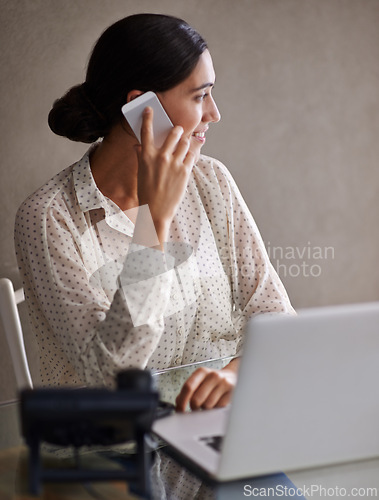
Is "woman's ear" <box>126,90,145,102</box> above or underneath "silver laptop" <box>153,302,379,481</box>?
above

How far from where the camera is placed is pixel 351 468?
1013mm

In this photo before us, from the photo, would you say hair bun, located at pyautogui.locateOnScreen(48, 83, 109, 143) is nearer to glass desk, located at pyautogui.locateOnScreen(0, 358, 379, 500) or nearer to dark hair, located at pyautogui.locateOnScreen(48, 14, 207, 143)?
dark hair, located at pyautogui.locateOnScreen(48, 14, 207, 143)

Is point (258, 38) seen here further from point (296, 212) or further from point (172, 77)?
point (172, 77)

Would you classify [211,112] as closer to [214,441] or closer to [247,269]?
[247,269]

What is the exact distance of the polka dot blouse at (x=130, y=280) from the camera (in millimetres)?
1417

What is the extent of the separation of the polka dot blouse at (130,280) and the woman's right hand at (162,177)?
0.29ft

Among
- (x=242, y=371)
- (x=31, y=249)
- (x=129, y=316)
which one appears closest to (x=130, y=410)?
(x=242, y=371)

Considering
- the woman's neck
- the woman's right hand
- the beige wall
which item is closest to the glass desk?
the woman's right hand

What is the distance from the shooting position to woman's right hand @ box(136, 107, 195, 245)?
4.97ft

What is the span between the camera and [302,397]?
93 centimetres

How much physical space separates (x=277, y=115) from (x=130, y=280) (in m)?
1.93

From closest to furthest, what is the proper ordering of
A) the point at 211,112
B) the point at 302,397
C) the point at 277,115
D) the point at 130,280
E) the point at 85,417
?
the point at 85,417 → the point at 302,397 → the point at 130,280 → the point at 211,112 → the point at 277,115

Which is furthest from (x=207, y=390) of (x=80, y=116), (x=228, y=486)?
(x=80, y=116)

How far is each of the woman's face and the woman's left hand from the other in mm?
679
